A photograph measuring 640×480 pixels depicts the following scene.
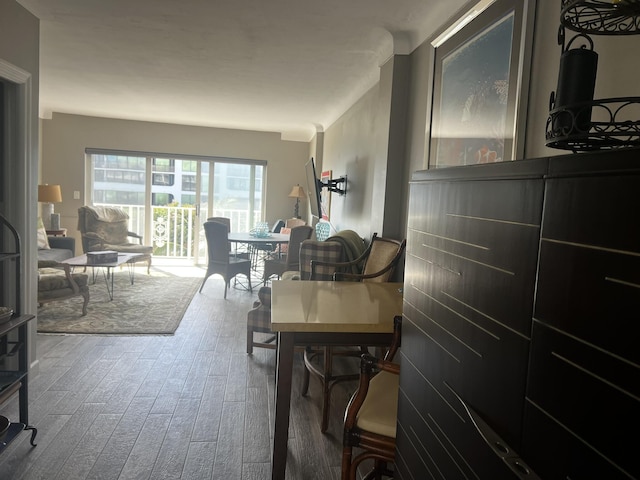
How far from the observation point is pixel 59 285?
410cm

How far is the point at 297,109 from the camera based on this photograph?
5598 millimetres

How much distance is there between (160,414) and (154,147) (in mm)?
5685

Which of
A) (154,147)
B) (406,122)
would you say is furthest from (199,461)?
(154,147)

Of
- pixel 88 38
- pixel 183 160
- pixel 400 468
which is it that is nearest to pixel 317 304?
pixel 400 468

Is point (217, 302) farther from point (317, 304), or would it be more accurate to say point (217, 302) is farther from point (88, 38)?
point (317, 304)

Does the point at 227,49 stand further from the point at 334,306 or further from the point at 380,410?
the point at 380,410

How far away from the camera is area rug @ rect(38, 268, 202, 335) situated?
3942mm

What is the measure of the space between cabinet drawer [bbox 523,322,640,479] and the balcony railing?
734 centimetres

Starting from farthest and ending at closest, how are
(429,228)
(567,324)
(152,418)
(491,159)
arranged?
(152,418)
(491,159)
(429,228)
(567,324)

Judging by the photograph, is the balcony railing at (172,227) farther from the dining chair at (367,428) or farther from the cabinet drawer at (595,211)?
the cabinet drawer at (595,211)

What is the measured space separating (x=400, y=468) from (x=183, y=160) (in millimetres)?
7001

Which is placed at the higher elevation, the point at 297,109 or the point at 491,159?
the point at 297,109

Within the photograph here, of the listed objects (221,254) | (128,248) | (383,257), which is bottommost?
(128,248)

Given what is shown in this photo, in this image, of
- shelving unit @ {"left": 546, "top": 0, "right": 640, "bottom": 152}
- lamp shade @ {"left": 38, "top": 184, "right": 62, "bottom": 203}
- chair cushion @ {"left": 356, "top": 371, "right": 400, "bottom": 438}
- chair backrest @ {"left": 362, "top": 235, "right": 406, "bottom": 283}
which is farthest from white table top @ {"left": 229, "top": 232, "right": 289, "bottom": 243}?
shelving unit @ {"left": 546, "top": 0, "right": 640, "bottom": 152}
